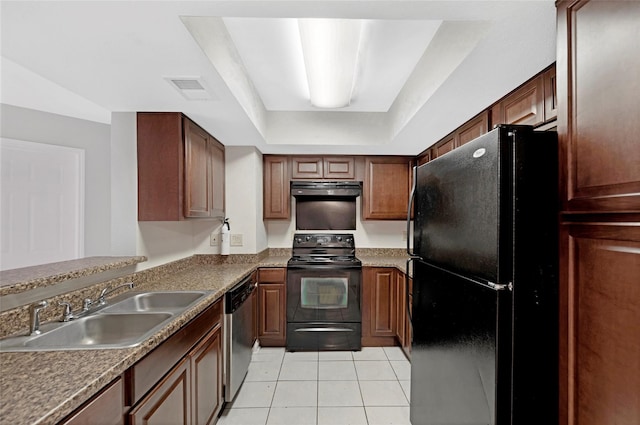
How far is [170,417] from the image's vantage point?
132 cm

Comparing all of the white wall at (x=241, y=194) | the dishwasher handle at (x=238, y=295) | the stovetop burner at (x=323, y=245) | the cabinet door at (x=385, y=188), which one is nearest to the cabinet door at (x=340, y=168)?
the cabinet door at (x=385, y=188)

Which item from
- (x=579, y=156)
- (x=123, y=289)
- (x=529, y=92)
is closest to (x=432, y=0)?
(x=579, y=156)

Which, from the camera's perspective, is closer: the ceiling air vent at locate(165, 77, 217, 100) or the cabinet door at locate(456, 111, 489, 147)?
the ceiling air vent at locate(165, 77, 217, 100)

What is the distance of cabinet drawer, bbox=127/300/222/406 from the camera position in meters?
1.09

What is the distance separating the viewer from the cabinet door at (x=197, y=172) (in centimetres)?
220

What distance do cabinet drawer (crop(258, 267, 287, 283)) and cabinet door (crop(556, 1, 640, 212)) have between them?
2.46 m

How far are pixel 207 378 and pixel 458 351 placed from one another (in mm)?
1400

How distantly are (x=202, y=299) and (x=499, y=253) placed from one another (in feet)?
5.03

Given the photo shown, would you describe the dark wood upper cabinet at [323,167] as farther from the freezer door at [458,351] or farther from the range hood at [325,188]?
the freezer door at [458,351]

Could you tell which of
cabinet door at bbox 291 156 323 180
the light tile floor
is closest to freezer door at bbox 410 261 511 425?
the light tile floor

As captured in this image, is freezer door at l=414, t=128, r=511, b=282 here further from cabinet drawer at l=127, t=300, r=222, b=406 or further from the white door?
the white door

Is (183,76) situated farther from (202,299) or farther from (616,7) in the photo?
(616,7)

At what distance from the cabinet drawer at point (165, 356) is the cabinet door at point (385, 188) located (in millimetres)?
2164

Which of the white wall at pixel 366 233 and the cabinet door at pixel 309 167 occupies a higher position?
the cabinet door at pixel 309 167
